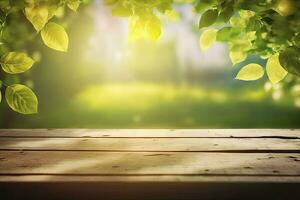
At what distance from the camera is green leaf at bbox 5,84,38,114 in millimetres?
1512

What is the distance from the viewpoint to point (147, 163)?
4.51 ft

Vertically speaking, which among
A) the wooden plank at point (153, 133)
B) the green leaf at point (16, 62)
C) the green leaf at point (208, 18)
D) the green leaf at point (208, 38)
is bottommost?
the green leaf at point (16, 62)

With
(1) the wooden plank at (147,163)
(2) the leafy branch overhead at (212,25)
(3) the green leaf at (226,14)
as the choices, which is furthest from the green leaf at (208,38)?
(1) the wooden plank at (147,163)

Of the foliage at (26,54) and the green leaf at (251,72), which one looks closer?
the foliage at (26,54)

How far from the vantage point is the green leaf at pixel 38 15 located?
150 centimetres

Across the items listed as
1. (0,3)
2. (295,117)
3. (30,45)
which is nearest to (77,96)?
(30,45)

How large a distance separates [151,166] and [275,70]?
2.16ft

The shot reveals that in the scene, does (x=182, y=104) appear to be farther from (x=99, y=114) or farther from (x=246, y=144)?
(x=246, y=144)

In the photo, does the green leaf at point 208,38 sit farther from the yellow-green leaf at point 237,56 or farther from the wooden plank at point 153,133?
the wooden plank at point 153,133

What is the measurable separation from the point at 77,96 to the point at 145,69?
399 centimetres

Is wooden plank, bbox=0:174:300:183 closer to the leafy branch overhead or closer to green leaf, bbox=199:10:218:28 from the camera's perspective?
the leafy branch overhead

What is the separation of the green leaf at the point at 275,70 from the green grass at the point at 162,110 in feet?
20.9

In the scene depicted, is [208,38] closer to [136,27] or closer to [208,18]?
[208,18]

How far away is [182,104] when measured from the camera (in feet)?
34.8
